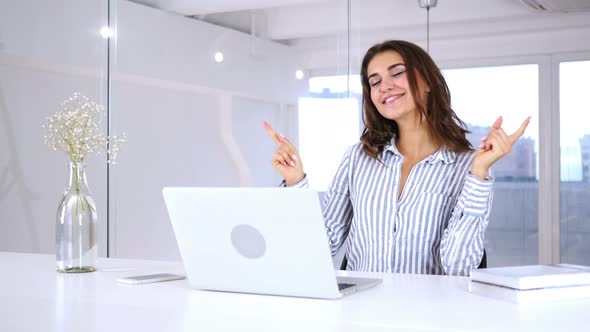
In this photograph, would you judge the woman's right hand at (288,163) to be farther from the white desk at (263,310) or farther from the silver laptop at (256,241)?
the silver laptop at (256,241)

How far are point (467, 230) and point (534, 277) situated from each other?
0.80 metres

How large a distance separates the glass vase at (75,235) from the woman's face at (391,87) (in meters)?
1.08

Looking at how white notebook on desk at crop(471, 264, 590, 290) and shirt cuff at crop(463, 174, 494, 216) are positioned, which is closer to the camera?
white notebook on desk at crop(471, 264, 590, 290)

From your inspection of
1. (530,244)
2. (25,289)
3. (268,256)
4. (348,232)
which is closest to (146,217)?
(348,232)

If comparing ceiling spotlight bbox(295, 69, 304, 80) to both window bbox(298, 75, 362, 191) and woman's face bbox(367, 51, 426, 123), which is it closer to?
window bbox(298, 75, 362, 191)

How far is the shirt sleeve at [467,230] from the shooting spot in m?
2.35

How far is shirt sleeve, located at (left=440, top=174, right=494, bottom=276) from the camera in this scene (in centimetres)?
235

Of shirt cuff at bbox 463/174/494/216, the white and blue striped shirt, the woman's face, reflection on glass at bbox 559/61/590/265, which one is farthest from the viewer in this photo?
reflection on glass at bbox 559/61/590/265

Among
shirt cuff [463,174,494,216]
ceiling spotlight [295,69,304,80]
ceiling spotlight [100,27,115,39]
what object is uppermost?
ceiling spotlight [100,27,115,39]

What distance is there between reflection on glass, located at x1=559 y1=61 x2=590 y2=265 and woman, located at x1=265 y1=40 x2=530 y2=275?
397cm

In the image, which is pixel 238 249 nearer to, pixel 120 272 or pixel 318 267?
pixel 318 267

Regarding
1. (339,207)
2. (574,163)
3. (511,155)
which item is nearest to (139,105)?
(339,207)

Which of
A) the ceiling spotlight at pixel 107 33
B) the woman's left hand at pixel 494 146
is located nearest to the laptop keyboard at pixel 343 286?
the woman's left hand at pixel 494 146

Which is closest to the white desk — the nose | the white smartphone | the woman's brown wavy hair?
the white smartphone
